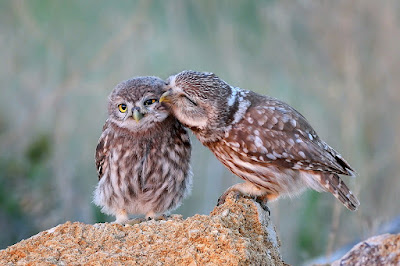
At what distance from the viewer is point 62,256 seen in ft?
11.2

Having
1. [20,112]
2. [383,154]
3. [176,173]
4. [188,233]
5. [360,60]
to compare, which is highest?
[20,112]

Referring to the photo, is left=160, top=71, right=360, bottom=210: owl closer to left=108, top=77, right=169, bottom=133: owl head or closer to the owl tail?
the owl tail

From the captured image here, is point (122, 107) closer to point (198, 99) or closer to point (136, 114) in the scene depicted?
point (136, 114)

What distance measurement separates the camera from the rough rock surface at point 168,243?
3.28m

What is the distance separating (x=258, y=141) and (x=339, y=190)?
2.08ft

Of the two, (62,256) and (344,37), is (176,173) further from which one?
(344,37)

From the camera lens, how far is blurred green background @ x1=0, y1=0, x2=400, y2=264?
7723 millimetres

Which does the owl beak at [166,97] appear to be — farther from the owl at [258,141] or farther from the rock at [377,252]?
the rock at [377,252]

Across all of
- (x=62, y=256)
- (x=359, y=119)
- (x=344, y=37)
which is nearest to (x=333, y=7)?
(x=344, y=37)

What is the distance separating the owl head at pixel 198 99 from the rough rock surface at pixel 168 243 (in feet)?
2.99

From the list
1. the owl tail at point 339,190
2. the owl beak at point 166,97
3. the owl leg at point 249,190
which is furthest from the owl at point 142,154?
the owl tail at point 339,190

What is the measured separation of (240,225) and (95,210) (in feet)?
14.5

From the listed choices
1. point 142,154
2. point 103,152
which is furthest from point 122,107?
point 103,152

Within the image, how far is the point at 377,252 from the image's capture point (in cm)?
360
